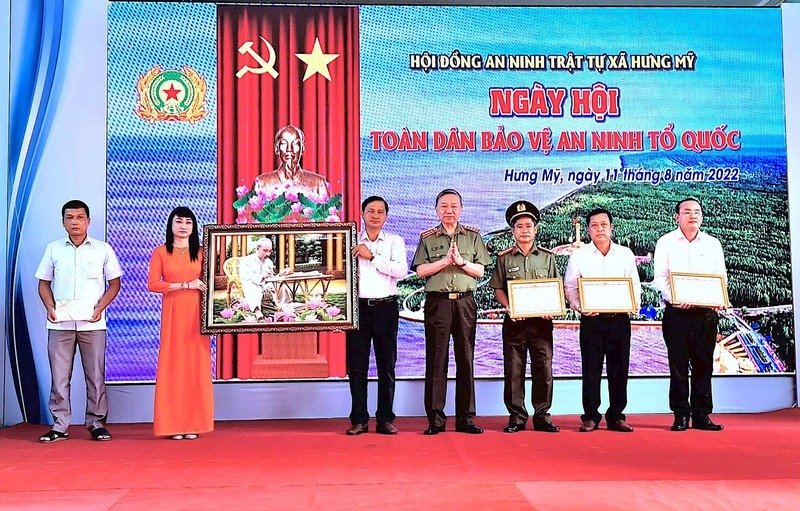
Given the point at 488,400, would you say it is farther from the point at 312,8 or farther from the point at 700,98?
the point at 312,8

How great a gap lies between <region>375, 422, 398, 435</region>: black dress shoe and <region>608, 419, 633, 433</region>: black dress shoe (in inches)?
55.2

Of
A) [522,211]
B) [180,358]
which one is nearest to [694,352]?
[522,211]

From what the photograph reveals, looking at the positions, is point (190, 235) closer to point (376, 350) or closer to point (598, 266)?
point (376, 350)

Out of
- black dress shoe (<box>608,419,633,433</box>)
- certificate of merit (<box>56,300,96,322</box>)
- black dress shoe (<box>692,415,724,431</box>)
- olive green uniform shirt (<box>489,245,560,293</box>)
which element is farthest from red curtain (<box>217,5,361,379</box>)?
black dress shoe (<box>692,415,724,431</box>)

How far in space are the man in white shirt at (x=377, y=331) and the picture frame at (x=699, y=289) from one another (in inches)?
69.2

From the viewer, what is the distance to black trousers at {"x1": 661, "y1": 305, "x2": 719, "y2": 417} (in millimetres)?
4785

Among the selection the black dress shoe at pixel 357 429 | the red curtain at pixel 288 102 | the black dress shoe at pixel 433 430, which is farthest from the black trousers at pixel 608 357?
the red curtain at pixel 288 102

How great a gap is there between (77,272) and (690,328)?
13.1ft

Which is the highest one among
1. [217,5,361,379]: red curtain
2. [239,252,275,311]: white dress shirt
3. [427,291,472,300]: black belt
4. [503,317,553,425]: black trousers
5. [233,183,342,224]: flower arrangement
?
[217,5,361,379]: red curtain

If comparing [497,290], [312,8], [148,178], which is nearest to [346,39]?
[312,8]

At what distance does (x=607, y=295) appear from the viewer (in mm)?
4707

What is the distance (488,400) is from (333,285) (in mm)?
1696

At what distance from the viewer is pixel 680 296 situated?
4723 mm

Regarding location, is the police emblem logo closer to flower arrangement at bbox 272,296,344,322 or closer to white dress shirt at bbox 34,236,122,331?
white dress shirt at bbox 34,236,122,331
